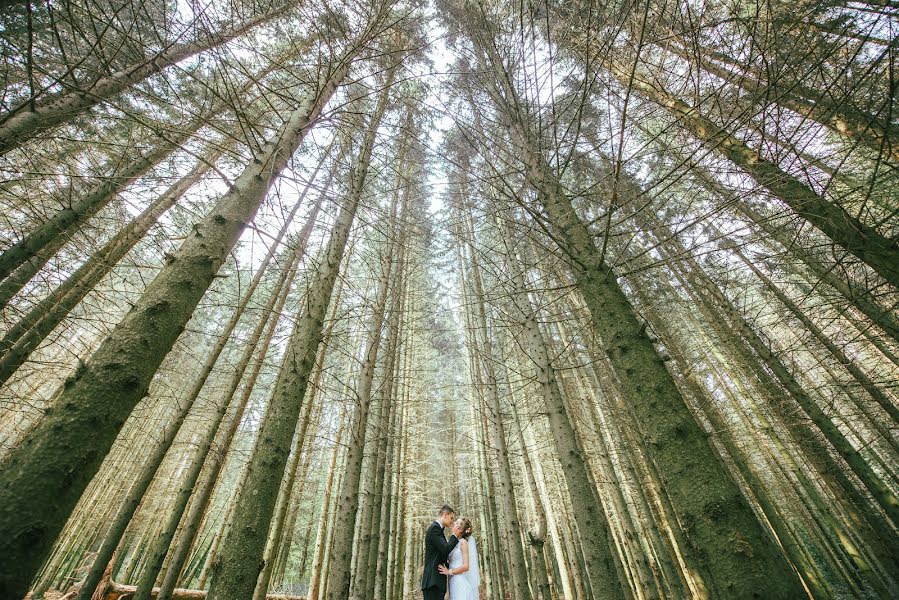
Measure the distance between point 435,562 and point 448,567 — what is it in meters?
0.29

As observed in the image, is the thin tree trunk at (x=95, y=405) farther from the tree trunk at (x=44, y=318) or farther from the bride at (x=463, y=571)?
the bride at (x=463, y=571)

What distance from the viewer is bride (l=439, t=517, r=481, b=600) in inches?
157

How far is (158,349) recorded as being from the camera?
1.83 m

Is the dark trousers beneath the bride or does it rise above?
beneath

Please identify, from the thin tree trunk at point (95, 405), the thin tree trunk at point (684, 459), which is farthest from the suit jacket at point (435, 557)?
the thin tree trunk at point (95, 405)

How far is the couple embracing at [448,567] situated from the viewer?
12.8 feet

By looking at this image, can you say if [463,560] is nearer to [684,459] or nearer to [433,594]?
[433,594]

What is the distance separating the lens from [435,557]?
13.1 ft

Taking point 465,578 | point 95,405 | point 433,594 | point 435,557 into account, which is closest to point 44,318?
point 95,405

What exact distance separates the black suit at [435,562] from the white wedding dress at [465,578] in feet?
0.44

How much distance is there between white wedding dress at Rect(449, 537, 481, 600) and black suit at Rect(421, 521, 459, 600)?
0.13 m

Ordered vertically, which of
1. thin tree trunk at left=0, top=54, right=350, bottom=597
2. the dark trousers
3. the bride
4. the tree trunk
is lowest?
the dark trousers

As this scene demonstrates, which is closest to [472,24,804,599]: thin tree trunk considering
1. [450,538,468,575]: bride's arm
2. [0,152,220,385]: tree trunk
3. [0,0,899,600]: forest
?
[0,0,899,600]: forest

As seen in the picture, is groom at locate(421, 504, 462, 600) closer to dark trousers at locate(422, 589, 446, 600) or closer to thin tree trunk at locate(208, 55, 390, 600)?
dark trousers at locate(422, 589, 446, 600)
